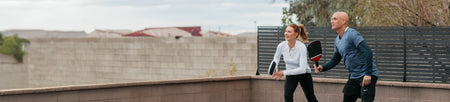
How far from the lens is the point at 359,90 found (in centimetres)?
656

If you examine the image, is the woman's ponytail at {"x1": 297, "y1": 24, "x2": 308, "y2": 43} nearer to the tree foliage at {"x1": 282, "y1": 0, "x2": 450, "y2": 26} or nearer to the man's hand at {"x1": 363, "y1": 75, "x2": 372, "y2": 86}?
the man's hand at {"x1": 363, "y1": 75, "x2": 372, "y2": 86}

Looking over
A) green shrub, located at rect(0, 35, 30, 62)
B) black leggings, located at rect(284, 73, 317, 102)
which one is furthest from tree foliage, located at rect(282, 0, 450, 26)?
green shrub, located at rect(0, 35, 30, 62)

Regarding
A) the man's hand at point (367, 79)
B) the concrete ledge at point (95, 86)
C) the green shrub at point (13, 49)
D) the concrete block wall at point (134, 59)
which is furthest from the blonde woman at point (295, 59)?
the green shrub at point (13, 49)

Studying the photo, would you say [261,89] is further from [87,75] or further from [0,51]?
[0,51]

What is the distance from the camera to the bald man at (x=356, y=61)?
20.5ft

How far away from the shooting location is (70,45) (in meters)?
29.5

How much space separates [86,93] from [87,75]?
20.4 metres

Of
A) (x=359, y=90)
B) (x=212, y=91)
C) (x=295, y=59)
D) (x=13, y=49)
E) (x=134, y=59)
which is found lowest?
(x=13, y=49)

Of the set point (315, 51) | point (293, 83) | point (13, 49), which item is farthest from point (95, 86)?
point (13, 49)

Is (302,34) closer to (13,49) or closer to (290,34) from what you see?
(290,34)

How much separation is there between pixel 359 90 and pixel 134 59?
63.1 feet

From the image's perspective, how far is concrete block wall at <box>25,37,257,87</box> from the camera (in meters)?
20.8

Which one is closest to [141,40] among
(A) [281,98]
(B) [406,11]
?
(B) [406,11]

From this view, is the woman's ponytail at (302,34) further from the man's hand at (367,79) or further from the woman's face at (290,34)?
the man's hand at (367,79)
